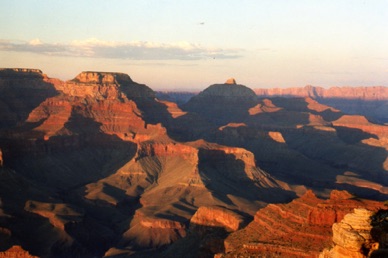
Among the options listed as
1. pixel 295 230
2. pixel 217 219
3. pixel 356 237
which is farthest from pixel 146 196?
pixel 356 237

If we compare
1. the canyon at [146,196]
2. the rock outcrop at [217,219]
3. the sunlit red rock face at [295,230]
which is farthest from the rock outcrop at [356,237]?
the rock outcrop at [217,219]

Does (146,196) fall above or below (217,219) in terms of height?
below

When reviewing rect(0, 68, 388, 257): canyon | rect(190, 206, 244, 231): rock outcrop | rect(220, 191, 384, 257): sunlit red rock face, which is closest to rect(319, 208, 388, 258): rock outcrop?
rect(220, 191, 384, 257): sunlit red rock face

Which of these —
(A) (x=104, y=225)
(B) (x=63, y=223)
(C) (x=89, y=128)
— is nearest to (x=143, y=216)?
(A) (x=104, y=225)

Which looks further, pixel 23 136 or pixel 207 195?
pixel 23 136

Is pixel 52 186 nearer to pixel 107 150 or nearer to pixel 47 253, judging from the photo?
pixel 107 150

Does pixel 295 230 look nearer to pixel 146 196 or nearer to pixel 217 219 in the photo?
pixel 217 219

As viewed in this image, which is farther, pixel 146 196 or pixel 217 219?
pixel 146 196

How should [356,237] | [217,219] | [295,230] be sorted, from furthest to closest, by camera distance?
[217,219], [295,230], [356,237]
